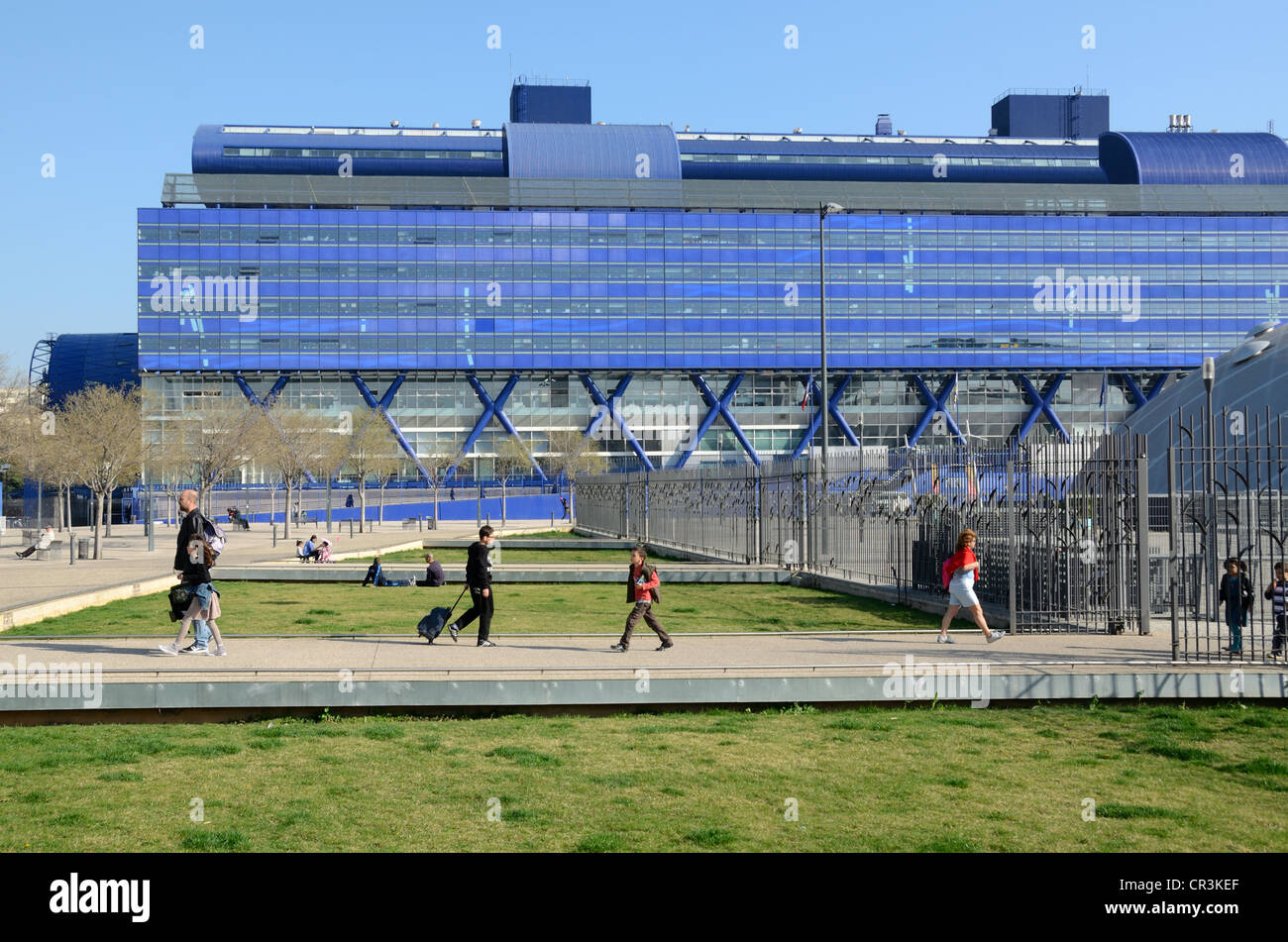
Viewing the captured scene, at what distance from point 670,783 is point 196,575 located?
26.0 feet

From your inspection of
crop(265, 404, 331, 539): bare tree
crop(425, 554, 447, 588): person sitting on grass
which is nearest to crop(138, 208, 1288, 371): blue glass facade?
crop(265, 404, 331, 539): bare tree

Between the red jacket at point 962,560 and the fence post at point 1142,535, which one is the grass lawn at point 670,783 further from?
the fence post at point 1142,535

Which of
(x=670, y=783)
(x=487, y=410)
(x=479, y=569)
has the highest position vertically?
(x=487, y=410)

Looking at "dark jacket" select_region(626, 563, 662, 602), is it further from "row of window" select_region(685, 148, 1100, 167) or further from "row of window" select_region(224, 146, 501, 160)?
"row of window" select_region(685, 148, 1100, 167)

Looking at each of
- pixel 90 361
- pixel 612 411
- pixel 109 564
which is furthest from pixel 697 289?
pixel 109 564

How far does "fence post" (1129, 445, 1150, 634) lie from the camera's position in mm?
18797

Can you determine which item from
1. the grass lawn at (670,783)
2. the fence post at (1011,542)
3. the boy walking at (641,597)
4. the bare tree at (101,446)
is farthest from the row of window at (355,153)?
the grass lawn at (670,783)

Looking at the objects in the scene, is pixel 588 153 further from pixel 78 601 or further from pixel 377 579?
pixel 78 601

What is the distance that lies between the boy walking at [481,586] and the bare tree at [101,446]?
1091 inches

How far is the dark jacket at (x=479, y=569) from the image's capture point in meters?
17.5

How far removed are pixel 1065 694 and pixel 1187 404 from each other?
59545 mm

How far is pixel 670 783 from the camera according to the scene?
1023 cm
